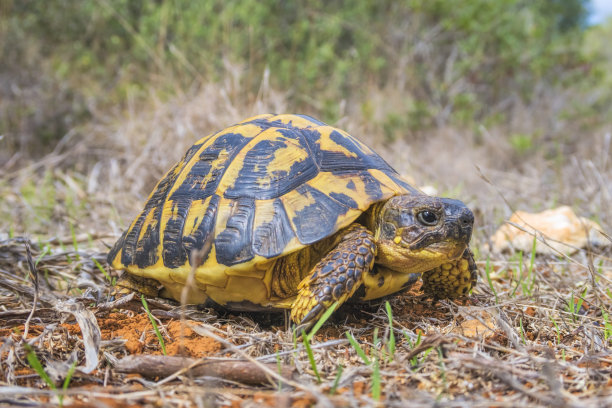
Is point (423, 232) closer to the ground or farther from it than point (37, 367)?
farther from it

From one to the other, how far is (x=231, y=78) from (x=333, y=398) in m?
4.89

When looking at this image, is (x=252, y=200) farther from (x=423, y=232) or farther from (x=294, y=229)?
(x=423, y=232)

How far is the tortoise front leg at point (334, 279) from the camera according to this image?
1712 millimetres

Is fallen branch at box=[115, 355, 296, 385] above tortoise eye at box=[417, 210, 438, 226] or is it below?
below

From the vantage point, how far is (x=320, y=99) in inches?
289

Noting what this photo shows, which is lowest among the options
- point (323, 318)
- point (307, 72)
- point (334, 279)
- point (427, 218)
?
point (323, 318)

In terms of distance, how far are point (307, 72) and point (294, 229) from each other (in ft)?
19.9

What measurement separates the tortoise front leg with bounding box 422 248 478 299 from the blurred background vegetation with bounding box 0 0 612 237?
3.12 m

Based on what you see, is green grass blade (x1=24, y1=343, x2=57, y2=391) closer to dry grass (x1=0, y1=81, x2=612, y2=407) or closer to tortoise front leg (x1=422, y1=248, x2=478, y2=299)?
dry grass (x1=0, y1=81, x2=612, y2=407)

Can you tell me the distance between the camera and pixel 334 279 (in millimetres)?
1719

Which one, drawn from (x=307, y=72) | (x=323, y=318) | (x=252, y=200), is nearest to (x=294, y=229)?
(x=252, y=200)

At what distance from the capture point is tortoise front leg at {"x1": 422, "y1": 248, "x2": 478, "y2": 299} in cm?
215

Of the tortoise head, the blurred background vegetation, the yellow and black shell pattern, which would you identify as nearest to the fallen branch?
the yellow and black shell pattern

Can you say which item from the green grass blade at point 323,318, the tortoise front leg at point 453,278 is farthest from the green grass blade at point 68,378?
the tortoise front leg at point 453,278
